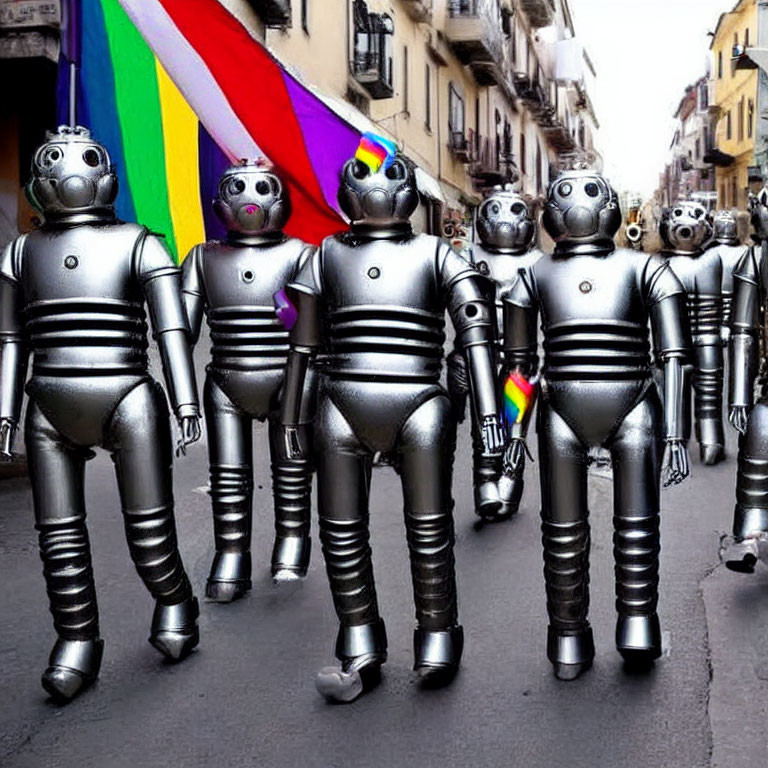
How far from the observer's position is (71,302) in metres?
4.35

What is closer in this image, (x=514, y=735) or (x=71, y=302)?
(x=514, y=735)

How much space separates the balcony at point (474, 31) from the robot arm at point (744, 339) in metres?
24.6

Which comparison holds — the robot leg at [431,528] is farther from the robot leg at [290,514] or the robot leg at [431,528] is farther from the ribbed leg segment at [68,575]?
the robot leg at [290,514]

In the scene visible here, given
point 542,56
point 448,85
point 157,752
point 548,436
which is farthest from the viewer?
point 542,56

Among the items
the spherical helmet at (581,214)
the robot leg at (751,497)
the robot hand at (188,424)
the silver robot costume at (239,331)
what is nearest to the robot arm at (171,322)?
the robot hand at (188,424)

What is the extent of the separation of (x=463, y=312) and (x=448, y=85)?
26188mm

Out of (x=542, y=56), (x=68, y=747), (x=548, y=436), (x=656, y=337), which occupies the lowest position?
(x=68, y=747)

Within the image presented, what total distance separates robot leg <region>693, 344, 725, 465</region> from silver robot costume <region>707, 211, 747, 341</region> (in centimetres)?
24

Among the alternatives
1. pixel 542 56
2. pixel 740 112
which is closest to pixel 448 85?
pixel 542 56

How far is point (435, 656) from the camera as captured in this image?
436cm

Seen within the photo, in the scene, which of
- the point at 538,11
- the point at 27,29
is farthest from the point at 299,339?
the point at 538,11

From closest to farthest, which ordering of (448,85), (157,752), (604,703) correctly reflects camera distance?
1. (157,752)
2. (604,703)
3. (448,85)

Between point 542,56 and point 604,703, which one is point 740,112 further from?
point 604,703

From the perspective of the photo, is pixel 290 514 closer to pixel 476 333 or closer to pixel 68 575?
pixel 68 575
